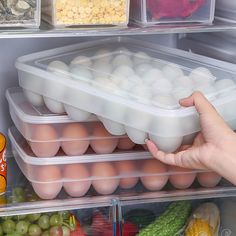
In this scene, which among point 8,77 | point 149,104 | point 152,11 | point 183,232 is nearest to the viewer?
point 149,104

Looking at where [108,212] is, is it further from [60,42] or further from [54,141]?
[60,42]

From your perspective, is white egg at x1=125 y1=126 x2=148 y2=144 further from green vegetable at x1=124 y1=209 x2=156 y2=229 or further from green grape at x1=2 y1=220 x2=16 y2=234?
green grape at x1=2 y1=220 x2=16 y2=234

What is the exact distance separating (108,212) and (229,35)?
28.2 inches

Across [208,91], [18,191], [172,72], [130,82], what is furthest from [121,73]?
[18,191]

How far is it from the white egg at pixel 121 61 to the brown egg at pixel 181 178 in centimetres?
35

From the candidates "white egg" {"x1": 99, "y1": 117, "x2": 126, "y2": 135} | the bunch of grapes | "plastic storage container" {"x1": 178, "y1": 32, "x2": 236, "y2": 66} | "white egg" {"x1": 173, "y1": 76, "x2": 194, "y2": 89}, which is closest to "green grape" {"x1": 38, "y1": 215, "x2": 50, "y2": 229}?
the bunch of grapes

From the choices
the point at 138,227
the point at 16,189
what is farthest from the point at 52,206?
the point at 138,227

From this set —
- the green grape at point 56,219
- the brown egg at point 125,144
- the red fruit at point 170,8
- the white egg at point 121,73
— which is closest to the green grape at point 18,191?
the green grape at point 56,219

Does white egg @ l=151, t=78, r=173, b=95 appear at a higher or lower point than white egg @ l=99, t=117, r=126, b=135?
higher

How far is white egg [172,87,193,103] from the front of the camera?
1.57m

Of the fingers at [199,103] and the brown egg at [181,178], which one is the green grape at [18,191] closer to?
the brown egg at [181,178]

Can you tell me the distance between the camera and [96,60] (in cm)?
175

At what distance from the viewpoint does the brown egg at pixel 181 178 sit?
168cm

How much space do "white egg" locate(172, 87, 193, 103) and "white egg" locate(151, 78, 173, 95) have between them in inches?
0.7
